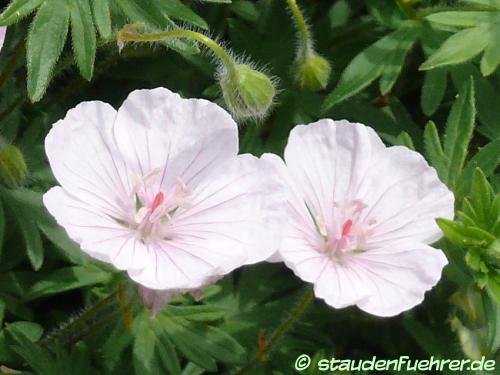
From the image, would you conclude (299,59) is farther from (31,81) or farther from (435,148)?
(31,81)

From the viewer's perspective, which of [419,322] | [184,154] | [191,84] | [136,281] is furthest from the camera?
[191,84]

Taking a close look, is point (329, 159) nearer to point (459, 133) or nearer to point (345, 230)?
point (345, 230)

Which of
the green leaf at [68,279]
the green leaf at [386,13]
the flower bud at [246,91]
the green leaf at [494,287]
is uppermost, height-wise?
the flower bud at [246,91]

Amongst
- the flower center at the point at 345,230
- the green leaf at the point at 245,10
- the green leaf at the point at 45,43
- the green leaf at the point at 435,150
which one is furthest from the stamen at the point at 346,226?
the green leaf at the point at 245,10

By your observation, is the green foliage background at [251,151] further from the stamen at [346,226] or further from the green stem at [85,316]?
the stamen at [346,226]

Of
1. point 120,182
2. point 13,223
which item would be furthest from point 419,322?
point 13,223

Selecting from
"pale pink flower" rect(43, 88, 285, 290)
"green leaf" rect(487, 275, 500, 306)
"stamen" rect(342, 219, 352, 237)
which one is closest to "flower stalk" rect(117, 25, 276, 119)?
"pale pink flower" rect(43, 88, 285, 290)

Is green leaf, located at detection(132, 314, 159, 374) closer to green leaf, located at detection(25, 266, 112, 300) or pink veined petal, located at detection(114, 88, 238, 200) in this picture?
green leaf, located at detection(25, 266, 112, 300)

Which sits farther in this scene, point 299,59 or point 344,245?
point 299,59
